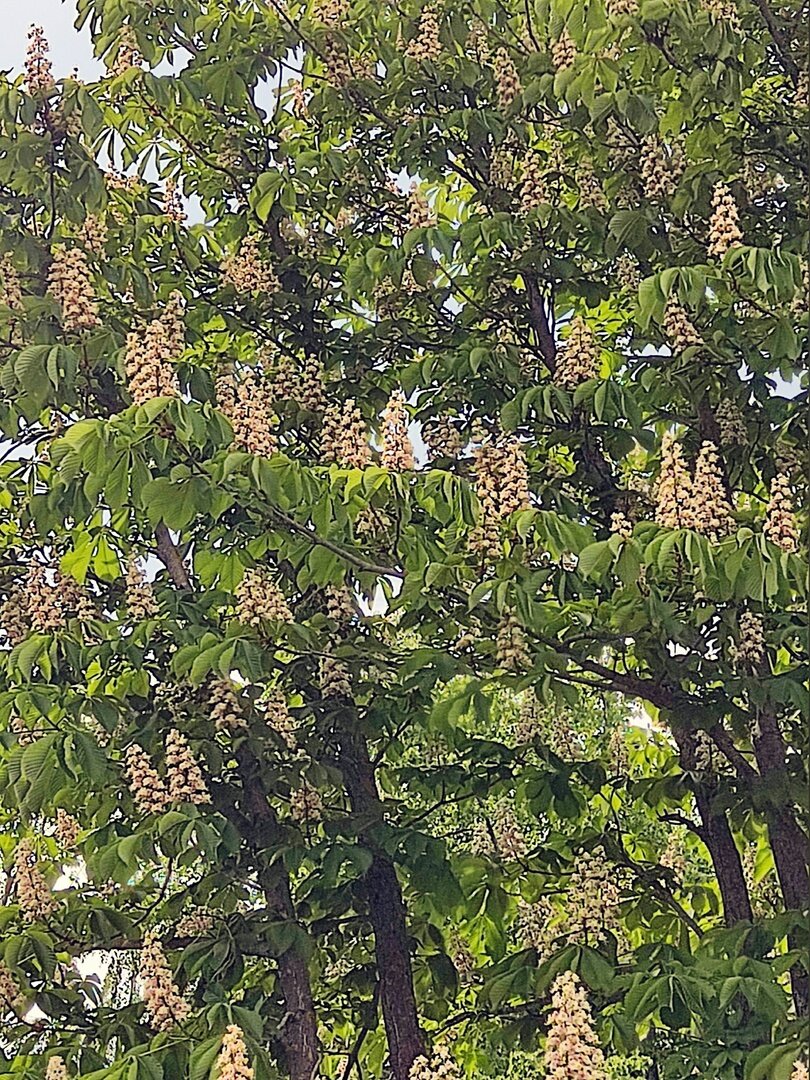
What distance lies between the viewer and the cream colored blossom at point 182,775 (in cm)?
376

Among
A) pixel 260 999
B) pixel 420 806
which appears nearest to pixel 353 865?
pixel 260 999

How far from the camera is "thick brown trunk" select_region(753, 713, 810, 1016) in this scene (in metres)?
3.96

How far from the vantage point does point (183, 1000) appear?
387cm

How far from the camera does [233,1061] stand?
3.18m

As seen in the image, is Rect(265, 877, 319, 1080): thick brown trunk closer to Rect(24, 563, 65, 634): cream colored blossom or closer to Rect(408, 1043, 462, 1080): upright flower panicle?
Rect(408, 1043, 462, 1080): upright flower panicle

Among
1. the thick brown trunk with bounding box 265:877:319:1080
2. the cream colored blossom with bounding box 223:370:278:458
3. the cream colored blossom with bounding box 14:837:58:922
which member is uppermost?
the cream colored blossom with bounding box 223:370:278:458

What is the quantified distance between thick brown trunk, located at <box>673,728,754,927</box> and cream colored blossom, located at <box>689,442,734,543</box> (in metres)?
1.01

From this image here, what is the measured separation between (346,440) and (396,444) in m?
0.39

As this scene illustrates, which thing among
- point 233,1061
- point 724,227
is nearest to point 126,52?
point 724,227

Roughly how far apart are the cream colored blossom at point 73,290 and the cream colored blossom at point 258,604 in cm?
90

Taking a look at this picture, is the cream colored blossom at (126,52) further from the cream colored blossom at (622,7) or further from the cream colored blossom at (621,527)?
the cream colored blossom at (621,527)

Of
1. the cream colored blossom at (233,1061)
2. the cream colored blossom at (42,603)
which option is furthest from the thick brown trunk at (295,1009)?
the cream colored blossom at (42,603)

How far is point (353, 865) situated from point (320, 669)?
599 mm

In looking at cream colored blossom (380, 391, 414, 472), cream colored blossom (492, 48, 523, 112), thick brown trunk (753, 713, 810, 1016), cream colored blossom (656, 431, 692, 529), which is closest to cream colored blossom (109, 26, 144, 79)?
cream colored blossom (492, 48, 523, 112)
